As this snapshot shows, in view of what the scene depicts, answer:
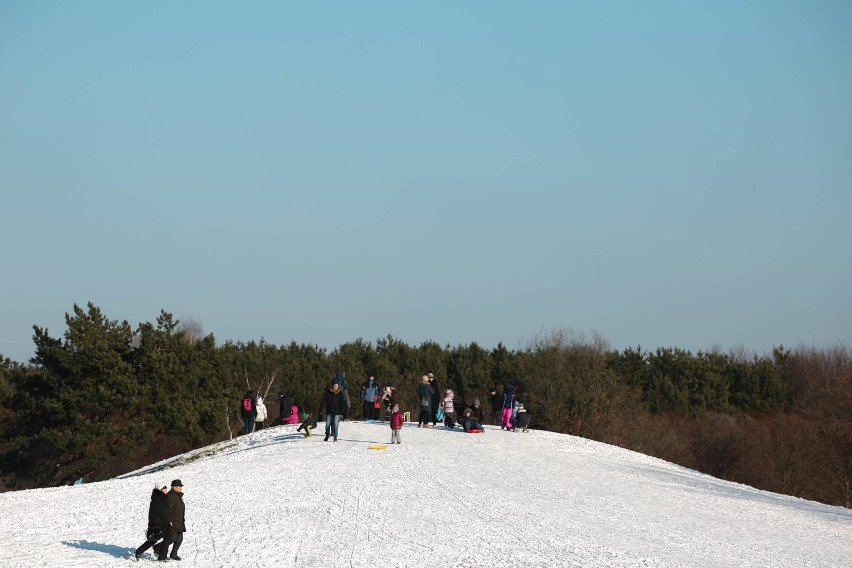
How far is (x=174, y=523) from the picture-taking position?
1798 centimetres

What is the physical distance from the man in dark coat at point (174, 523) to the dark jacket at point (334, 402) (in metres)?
13.6

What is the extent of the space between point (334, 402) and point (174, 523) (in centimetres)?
1417

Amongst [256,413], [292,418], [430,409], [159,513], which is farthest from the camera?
[292,418]

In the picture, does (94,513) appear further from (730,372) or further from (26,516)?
(730,372)

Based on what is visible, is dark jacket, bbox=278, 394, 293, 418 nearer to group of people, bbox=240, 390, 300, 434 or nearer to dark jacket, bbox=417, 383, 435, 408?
group of people, bbox=240, 390, 300, 434

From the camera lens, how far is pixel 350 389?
7119 cm

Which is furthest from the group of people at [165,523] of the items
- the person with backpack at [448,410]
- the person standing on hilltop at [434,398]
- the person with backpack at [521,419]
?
the person with backpack at [521,419]

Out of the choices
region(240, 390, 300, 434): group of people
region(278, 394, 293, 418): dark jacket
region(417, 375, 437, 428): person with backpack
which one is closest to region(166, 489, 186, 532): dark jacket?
region(417, 375, 437, 428): person with backpack

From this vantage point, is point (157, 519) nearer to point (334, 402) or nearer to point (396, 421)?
point (334, 402)

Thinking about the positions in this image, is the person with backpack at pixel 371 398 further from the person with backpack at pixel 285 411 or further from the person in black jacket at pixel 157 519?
the person in black jacket at pixel 157 519

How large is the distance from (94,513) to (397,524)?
723 centimetres

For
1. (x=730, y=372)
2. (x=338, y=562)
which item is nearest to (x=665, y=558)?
(x=338, y=562)

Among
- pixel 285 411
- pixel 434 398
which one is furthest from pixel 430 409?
pixel 285 411

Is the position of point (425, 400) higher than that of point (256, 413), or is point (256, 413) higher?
point (425, 400)
